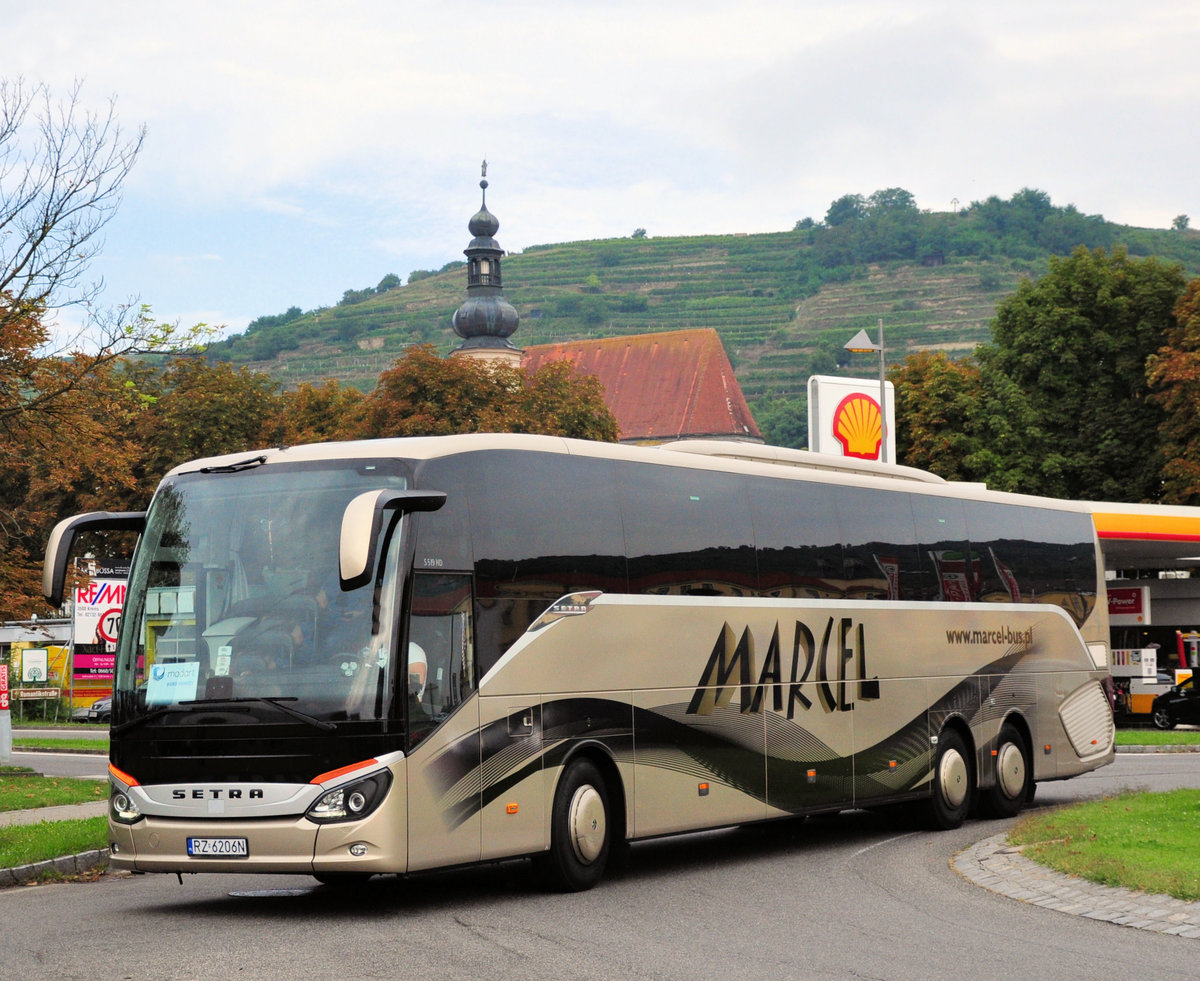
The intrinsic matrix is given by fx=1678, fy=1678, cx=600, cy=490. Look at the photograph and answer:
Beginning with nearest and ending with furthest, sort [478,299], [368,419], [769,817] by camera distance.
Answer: [769,817] < [368,419] < [478,299]

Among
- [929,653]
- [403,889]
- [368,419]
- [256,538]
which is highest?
[368,419]

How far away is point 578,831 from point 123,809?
127 inches

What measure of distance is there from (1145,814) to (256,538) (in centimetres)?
872

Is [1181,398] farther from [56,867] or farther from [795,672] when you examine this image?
[56,867]

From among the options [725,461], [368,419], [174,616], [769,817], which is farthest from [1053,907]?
[368,419]

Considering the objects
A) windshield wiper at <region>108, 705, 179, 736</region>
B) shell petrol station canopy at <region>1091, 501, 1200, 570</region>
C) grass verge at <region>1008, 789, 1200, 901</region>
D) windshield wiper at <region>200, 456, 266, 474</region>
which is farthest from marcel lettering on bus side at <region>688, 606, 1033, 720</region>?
shell petrol station canopy at <region>1091, 501, 1200, 570</region>

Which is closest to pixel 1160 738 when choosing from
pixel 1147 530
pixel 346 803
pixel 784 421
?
pixel 1147 530

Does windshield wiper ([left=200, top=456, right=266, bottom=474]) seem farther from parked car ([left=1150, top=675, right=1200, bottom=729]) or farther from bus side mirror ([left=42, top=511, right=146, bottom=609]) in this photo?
parked car ([left=1150, top=675, right=1200, bottom=729])

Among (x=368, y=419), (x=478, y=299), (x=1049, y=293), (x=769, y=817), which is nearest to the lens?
(x=769, y=817)

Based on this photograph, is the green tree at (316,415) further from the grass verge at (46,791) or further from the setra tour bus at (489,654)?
the setra tour bus at (489,654)

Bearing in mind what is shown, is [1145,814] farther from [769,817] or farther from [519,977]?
[519,977]

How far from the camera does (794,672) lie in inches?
601

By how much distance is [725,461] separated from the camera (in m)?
15.0

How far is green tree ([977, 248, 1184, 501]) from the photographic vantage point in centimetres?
5569
